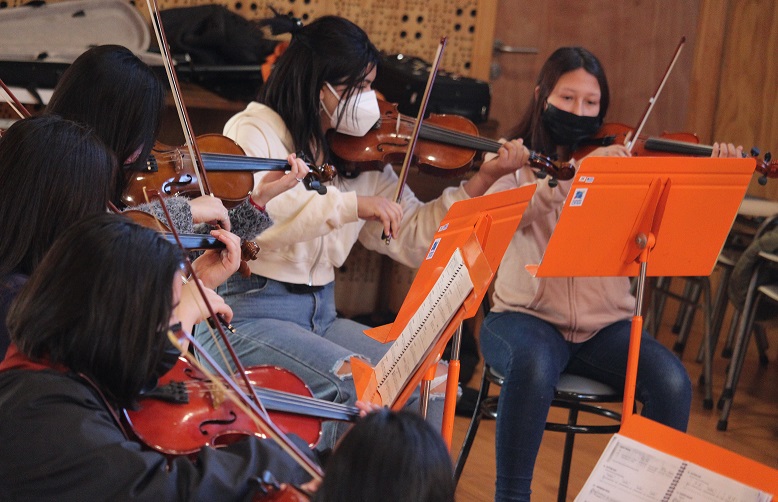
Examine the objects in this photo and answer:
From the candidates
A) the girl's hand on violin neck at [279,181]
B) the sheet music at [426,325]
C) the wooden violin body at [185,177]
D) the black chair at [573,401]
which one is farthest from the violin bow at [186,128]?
the black chair at [573,401]

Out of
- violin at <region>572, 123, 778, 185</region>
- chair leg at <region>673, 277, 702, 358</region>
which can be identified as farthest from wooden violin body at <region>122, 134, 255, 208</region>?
chair leg at <region>673, 277, 702, 358</region>

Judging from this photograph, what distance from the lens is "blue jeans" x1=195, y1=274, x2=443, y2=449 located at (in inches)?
67.8

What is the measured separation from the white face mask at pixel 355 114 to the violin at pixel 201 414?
869mm

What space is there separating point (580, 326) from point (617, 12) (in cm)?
216

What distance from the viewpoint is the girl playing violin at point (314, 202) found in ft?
6.34

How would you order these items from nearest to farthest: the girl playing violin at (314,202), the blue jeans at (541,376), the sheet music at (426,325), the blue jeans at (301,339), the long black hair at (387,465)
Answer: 1. the long black hair at (387,465)
2. the sheet music at (426,325)
3. the blue jeans at (301,339)
4. the blue jeans at (541,376)
5. the girl playing violin at (314,202)

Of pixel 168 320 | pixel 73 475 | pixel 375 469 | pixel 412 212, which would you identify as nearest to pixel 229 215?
pixel 412 212

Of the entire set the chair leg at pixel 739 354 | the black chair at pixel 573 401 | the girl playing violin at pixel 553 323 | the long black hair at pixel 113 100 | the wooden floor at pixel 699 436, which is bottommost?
the wooden floor at pixel 699 436

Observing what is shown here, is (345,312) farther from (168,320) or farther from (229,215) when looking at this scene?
(168,320)

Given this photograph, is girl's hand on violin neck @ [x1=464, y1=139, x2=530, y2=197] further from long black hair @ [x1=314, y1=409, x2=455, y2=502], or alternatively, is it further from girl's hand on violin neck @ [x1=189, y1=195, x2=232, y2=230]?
long black hair @ [x1=314, y1=409, x2=455, y2=502]

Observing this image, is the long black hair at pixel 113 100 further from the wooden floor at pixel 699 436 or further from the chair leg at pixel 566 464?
the wooden floor at pixel 699 436

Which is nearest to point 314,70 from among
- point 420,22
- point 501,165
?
point 501,165

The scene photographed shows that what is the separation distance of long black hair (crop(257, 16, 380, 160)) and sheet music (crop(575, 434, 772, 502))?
42.6 inches

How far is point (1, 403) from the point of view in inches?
39.0
